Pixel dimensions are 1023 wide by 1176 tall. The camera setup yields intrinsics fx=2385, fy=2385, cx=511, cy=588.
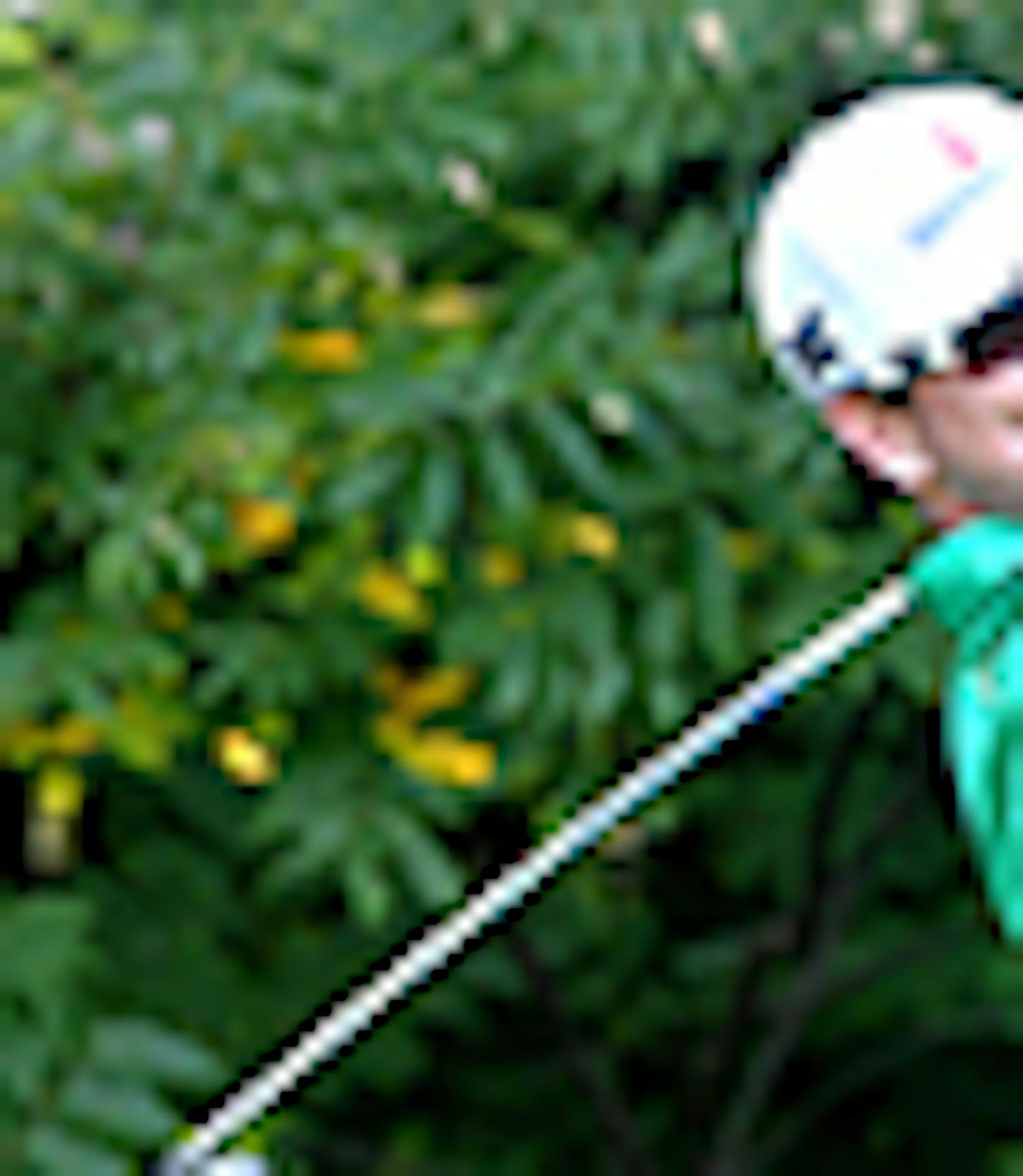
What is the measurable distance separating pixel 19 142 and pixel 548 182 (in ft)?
1.58

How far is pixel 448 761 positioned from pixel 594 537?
24 cm

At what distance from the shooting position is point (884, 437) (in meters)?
0.98

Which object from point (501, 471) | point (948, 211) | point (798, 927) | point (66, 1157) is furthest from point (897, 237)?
point (798, 927)

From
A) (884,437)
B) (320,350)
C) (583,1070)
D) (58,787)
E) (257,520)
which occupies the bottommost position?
Result: (583,1070)

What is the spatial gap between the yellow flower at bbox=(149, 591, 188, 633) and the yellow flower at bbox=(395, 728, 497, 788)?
8.3 inches

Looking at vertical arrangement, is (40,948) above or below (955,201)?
below

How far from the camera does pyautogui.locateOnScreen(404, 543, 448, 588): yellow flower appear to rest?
6.27 ft

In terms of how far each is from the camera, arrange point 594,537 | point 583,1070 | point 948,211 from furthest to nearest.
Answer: point 583,1070 < point 594,537 < point 948,211

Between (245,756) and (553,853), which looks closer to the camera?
(553,853)

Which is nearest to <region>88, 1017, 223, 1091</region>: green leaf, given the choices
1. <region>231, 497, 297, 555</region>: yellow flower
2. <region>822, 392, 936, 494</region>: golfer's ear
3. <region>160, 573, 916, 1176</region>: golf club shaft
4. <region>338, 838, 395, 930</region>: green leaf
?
<region>338, 838, 395, 930</region>: green leaf

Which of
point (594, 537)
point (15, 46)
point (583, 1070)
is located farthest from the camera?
point (583, 1070)

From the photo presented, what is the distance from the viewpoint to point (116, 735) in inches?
77.4

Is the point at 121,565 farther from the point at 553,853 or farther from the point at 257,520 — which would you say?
the point at 553,853

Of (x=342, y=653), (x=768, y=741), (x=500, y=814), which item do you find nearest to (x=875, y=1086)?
(x=768, y=741)
